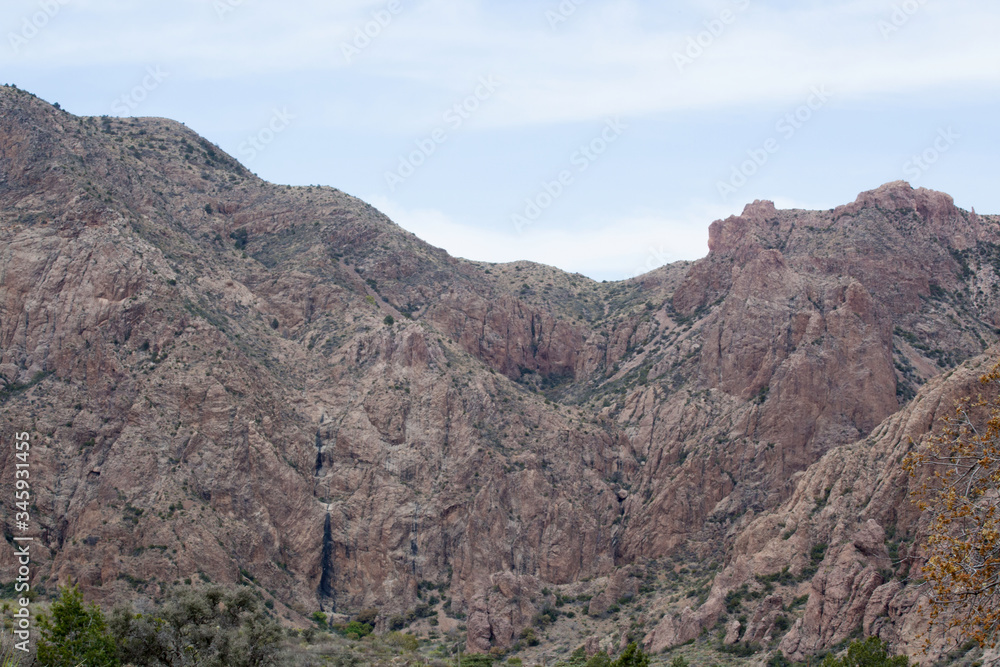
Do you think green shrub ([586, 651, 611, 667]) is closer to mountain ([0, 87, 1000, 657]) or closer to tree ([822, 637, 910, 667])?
mountain ([0, 87, 1000, 657])

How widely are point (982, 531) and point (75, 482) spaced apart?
7755 centimetres

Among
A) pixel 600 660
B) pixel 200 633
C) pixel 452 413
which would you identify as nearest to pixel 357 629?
pixel 600 660

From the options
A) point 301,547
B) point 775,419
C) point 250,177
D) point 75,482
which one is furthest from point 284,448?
point 250,177

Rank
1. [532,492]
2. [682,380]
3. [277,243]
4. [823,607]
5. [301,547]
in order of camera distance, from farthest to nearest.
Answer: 1. [277,243]
2. [682,380]
3. [532,492]
4. [301,547]
5. [823,607]

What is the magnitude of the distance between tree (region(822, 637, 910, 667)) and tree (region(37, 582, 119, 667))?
127 feet

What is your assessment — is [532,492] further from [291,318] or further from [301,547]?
[291,318]

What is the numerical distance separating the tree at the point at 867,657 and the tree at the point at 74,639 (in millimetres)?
38625

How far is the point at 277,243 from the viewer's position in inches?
5020

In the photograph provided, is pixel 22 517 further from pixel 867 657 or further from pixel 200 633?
pixel 867 657

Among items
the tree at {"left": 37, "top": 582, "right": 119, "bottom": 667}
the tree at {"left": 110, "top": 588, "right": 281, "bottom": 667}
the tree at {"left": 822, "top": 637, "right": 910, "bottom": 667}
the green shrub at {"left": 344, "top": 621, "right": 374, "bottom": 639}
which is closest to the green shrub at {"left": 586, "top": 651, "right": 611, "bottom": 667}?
the tree at {"left": 822, "top": 637, "right": 910, "bottom": 667}

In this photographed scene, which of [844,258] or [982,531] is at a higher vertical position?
[844,258]

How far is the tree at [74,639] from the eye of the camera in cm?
4791

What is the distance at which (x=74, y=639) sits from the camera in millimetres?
50000

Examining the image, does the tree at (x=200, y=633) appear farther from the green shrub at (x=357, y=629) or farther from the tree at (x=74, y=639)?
the green shrub at (x=357, y=629)
